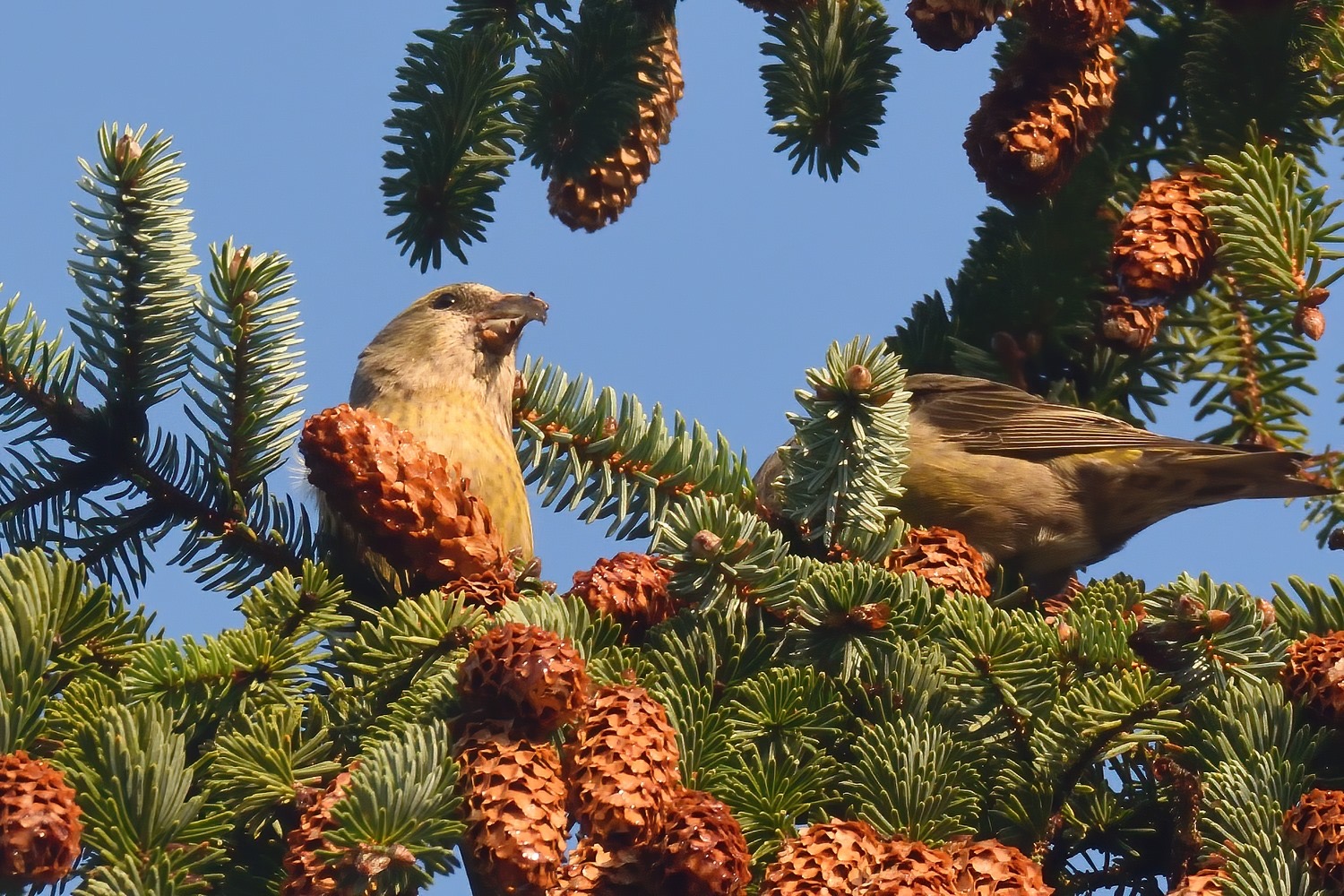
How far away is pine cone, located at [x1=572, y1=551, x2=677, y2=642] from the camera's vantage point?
233 cm

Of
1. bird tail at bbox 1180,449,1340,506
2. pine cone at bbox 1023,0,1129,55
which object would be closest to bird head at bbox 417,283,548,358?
pine cone at bbox 1023,0,1129,55

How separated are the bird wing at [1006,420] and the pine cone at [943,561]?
94 centimetres

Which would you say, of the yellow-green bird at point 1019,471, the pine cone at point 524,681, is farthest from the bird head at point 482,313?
the pine cone at point 524,681

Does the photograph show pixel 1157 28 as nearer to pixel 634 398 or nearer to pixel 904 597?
pixel 634 398

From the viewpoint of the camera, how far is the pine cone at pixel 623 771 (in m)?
1.76

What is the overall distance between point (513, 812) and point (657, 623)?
2.28ft

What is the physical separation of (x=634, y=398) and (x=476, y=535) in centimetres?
57

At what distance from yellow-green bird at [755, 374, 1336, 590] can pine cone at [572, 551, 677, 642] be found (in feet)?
4.12

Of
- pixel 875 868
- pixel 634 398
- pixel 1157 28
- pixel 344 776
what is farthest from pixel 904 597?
pixel 1157 28

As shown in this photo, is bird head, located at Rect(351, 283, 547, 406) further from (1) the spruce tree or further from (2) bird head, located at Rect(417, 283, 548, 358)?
(1) the spruce tree

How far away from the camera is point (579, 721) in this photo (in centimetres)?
191

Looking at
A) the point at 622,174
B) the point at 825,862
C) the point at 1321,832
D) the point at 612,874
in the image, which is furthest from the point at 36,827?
the point at 622,174

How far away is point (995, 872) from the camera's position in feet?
5.89

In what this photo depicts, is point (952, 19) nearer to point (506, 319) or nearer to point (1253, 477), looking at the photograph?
point (1253, 477)
